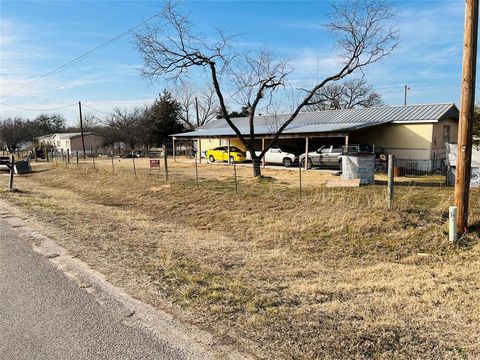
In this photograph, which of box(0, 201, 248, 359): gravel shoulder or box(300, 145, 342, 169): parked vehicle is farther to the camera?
box(300, 145, 342, 169): parked vehicle

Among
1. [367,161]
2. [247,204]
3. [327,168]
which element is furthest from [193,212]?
[327,168]

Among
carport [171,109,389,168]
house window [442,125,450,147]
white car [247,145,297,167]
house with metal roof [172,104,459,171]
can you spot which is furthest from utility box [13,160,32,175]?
house window [442,125,450,147]

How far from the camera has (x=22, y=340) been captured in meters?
3.92

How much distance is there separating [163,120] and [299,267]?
59437 millimetres

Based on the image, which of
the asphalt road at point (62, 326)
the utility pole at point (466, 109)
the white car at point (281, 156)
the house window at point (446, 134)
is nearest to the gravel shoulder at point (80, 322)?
the asphalt road at point (62, 326)

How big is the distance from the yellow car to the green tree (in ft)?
92.1

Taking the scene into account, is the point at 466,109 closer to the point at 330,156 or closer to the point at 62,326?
the point at 62,326

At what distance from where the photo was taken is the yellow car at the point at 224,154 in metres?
33.9

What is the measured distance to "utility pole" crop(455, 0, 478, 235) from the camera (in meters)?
7.32

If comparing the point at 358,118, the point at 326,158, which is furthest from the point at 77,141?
the point at 326,158

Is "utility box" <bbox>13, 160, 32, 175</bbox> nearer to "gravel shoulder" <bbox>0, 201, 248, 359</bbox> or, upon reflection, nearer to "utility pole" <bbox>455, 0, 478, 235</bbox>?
"gravel shoulder" <bbox>0, 201, 248, 359</bbox>

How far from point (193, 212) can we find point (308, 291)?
23.4ft

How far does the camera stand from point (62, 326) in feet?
13.9

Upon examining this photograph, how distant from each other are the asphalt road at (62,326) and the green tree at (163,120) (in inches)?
2297
